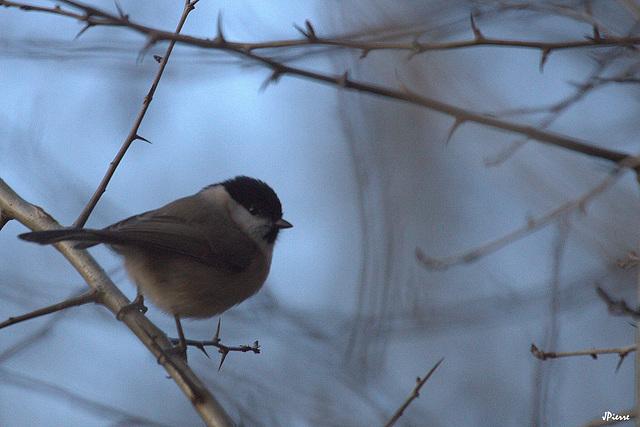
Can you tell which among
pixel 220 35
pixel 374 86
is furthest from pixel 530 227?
pixel 220 35

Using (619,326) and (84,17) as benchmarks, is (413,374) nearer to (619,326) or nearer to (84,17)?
(619,326)

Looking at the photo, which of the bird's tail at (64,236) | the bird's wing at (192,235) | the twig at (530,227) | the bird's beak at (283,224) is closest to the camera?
the twig at (530,227)

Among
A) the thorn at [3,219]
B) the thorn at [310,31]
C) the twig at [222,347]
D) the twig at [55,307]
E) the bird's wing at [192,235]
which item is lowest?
the twig at [222,347]

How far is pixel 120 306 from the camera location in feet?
7.71

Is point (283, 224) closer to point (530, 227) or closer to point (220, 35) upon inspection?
point (530, 227)

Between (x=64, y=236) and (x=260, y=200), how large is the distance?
140 centimetres

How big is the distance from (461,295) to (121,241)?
4143mm

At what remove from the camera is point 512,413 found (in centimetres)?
480

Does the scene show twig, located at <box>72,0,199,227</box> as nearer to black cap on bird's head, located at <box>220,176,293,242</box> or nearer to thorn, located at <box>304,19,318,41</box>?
thorn, located at <box>304,19,318,41</box>

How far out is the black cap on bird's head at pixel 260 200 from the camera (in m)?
3.55

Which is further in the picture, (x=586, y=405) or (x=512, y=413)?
(x=586, y=405)

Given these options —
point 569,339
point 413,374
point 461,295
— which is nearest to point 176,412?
point 413,374

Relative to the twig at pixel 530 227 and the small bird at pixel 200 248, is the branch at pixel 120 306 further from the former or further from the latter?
the twig at pixel 530 227

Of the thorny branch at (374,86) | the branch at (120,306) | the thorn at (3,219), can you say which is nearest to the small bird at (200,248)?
the branch at (120,306)
